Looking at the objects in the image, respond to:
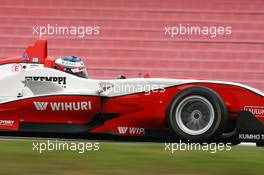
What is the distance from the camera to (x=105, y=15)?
14.6 m

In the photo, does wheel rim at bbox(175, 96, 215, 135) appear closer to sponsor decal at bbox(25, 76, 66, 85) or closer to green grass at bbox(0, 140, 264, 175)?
green grass at bbox(0, 140, 264, 175)

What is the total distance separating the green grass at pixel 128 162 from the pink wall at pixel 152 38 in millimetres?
7345

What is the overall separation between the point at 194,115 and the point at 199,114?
5 centimetres

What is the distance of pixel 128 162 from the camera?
5898mm

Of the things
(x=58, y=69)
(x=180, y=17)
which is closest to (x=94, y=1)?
(x=180, y=17)

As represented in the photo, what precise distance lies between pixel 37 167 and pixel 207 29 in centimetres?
902

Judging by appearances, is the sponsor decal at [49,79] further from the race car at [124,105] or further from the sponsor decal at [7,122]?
the sponsor decal at [7,122]

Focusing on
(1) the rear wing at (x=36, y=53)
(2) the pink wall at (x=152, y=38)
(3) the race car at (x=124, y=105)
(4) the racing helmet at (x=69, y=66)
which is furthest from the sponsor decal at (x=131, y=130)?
(2) the pink wall at (x=152, y=38)

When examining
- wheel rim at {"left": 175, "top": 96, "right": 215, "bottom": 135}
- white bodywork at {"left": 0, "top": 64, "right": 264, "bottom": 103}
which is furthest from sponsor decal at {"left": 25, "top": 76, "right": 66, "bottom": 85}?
wheel rim at {"left": 175, "top": 96, "right": 215, "bottom": 135}

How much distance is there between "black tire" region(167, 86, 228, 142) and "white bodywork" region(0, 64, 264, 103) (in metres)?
0.24

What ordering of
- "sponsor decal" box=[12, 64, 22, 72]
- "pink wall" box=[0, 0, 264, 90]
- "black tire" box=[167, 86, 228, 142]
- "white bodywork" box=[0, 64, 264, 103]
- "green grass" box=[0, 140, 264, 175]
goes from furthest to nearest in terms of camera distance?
"pink wall" box=[0, 0, 264, 90]
"sponsor decal" box=[12, 64, 22, 72]
"white bodywork" box=[0, 64, 264, 103]
"black tire" box=[167, 86, 228, 142]
"green grass" box=[0, 140, 264, 175]

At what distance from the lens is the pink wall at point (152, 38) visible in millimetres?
14211

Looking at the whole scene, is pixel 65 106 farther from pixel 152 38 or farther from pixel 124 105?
pixel 152 38

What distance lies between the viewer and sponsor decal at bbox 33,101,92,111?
7785 mm
